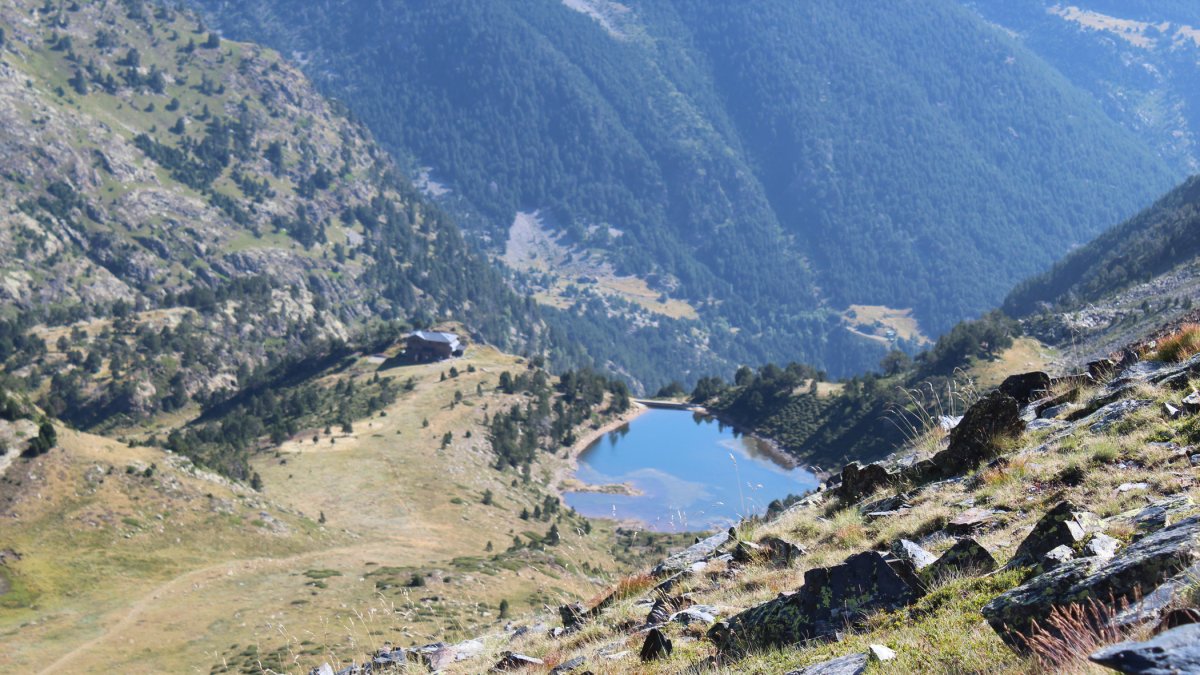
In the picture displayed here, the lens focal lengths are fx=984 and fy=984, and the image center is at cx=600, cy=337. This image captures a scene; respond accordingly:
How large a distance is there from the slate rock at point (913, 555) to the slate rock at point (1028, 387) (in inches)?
319

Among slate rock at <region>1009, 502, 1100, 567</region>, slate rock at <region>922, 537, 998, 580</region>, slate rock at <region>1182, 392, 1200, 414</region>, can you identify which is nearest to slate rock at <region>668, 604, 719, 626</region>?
slate rock at <region>922, 537, 998, 580</region>

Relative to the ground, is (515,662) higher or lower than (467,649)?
lower

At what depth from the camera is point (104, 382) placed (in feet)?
492

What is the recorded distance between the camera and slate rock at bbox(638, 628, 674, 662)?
419 inches

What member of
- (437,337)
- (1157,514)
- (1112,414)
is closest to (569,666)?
(1157,514)

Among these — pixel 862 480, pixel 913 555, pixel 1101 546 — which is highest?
pixel 862 480

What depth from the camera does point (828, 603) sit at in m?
10.0

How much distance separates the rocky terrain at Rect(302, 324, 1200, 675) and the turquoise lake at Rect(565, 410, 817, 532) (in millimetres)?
78667

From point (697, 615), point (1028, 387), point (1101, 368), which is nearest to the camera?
point (697, 615)

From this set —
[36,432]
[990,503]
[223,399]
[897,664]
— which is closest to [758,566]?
[990,503]

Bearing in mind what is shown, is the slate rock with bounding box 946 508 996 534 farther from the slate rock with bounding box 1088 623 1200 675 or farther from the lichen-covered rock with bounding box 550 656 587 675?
the slate rock with bounding box 1088 623 1200 675

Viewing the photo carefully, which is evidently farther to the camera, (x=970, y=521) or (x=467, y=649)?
(x=467, y=649)

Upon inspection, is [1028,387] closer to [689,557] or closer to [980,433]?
[980,433]

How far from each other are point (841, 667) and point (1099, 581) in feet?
6.61
